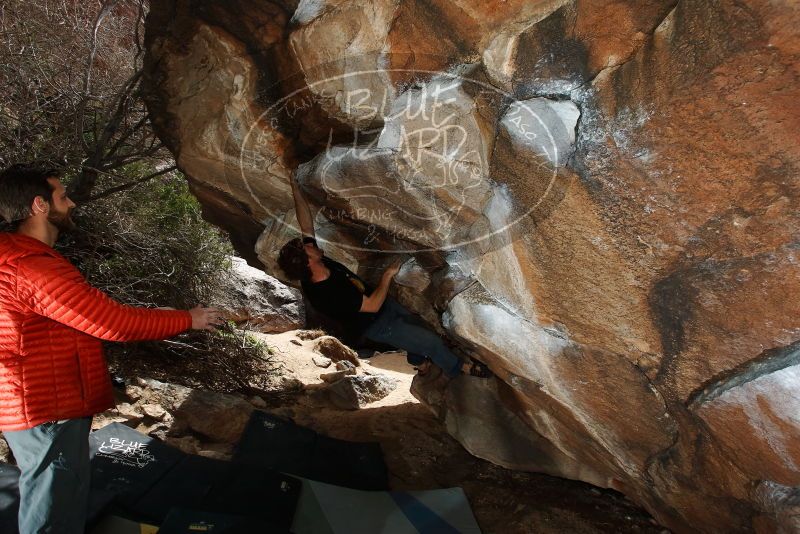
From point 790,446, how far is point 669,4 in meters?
1.63

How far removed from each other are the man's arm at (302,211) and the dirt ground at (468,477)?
6.13 ft

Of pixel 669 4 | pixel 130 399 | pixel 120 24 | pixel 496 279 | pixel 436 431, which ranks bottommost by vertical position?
pixel 130 399

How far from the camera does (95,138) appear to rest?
4.60 m

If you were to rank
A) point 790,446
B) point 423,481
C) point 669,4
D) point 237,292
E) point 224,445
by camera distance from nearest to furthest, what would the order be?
point 669,4, point 790,446, point 423,481, point 224,445, point 237,292

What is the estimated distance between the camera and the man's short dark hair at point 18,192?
6.12ft

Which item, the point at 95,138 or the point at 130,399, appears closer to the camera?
the point at 130,399

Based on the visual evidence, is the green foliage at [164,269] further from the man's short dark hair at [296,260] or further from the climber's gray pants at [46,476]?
the climber's gray pants at [46,476]

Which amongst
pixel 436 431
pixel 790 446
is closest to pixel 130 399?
pixel 436 431

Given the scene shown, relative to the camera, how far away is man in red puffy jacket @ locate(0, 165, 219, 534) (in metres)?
1.76

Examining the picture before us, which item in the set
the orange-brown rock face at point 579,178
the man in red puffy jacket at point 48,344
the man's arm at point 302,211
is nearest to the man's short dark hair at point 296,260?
the man's arm at point 302,211

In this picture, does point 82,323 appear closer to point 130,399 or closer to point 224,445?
point 224,445

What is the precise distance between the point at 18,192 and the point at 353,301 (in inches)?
70.0

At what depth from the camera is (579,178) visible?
191 centimetres

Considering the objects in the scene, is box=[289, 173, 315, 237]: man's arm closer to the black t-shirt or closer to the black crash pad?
the black t-shirt
